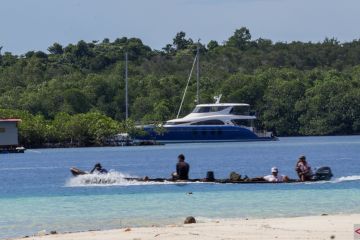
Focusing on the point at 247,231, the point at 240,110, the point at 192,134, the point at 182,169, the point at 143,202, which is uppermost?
the point at 240,110

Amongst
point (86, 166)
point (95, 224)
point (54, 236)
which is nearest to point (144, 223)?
point (95, 224)

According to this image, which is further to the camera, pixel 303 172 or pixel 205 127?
pixel 205 127

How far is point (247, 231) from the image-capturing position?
1102 inches

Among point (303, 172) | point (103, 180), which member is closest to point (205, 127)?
point (103, 180)

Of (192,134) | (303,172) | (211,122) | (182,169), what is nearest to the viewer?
(182,169)

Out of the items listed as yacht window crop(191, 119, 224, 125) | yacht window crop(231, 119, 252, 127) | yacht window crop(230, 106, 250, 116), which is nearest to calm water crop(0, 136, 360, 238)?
yacht window crop(191, 119, 224, 125)

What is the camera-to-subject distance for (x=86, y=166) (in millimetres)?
79125

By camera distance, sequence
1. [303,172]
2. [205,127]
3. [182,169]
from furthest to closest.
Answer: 1. [205,127]
2. [303,172]
3. [182,169]

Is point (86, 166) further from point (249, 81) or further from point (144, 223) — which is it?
point (249, 81)

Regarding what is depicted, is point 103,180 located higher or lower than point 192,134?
lower

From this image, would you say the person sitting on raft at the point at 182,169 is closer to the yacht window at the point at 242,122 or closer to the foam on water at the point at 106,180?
the foam on water at the point at 106,180

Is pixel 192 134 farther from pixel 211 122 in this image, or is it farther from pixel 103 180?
pixel 103 180

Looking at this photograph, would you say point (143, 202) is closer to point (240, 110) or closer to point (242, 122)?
point (240, 110)

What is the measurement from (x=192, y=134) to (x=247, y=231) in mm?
106504
